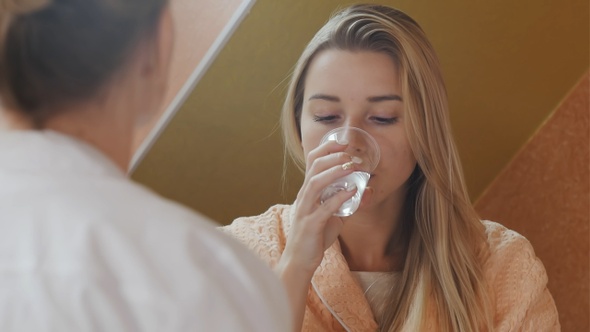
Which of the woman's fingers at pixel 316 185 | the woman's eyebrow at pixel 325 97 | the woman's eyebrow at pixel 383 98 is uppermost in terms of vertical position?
the woman's eyebrow at pixel 383 98

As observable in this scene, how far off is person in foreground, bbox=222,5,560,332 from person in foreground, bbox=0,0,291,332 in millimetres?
711

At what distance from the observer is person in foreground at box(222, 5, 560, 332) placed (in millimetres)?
1536

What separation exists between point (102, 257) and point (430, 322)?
0.94 meters

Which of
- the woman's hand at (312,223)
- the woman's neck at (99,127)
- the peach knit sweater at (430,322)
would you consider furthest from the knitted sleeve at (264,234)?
the woman's neck at (99,127)

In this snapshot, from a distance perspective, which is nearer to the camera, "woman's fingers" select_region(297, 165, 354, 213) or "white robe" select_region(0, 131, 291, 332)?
"white robe" select_region(0, 131, 291, 332)

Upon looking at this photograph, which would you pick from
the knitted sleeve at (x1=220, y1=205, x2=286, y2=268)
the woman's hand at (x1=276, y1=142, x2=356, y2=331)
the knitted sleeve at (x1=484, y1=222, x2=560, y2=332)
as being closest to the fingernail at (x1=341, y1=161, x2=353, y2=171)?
the woman's hand at (x1=276, y1=142, x2=356, y2=331)

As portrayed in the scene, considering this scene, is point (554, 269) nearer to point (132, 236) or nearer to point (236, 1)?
point (236, 1)

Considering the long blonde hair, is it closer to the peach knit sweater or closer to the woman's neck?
the peach knit sweater

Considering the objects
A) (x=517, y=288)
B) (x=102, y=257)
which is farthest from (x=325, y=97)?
(x=102, y=257)

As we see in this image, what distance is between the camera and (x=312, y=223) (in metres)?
1.40

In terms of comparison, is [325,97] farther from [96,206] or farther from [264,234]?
[96,206]

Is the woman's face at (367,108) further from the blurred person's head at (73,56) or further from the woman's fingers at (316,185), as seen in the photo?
the blurred person's head at (73,56)

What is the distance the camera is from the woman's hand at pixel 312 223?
4.52ft

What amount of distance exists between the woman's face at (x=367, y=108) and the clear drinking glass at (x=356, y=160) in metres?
0.03
